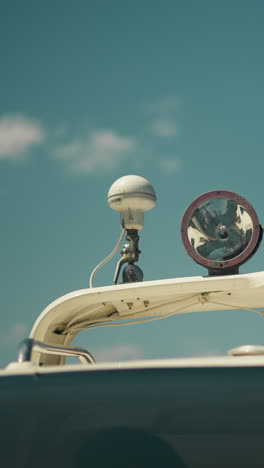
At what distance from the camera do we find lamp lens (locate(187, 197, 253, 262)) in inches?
185

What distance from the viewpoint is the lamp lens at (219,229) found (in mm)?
4703

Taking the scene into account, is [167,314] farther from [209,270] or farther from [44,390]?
[44,390]

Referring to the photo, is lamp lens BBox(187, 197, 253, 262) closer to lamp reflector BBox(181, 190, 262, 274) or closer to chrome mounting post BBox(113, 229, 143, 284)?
lamp reflector BBox(181, 190, 262, 274)

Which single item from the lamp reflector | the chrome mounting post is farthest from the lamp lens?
the chrome mounting post

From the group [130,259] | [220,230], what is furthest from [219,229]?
[130,259]

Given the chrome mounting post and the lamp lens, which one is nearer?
the lamp lens

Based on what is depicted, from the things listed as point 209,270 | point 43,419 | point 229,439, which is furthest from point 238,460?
point 209,270

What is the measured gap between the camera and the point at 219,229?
4781 millimetres

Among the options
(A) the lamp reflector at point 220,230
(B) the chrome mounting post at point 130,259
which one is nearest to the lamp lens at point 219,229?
(A) the lamp reflector at point 220,230

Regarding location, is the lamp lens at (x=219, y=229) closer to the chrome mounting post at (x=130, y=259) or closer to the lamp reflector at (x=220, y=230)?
the lamp reflector at (x=220, y=230)

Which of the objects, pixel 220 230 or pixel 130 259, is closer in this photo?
pixel 220 230

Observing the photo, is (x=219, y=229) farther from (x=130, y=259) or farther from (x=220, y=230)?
(x=130, y=259)

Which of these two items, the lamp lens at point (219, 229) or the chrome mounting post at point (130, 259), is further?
the chrome mounting post at point (130, 259)

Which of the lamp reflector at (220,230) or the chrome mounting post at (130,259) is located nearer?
the lamp reflector at (220,230)
